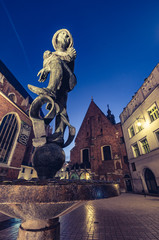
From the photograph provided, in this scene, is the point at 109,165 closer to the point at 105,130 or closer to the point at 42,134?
the point at 105,130

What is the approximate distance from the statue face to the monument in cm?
44

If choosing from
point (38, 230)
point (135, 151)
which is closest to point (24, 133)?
point (135, 151)

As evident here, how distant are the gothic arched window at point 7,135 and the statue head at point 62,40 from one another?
1516 cm

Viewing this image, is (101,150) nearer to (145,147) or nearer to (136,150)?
(136,150)

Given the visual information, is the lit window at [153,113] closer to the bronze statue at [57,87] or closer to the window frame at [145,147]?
the window frame at [145,147]

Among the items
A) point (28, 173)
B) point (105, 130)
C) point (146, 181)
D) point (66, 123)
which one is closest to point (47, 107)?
point (66, 123)

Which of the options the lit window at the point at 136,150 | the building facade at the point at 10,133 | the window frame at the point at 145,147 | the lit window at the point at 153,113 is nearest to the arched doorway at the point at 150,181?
the window frame at the point at 145,147

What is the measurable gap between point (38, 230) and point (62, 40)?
3.72 meters

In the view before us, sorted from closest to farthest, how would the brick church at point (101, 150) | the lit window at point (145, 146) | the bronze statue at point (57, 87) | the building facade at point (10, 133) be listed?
1. the bronze statue at point (57, 87)
2. the lit window at point (145, 146)
3. the building facade at point (10, 133)
4. the brick church at point (101, 150)

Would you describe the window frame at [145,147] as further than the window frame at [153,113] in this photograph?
Yes

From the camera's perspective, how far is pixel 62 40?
2895 millimetres

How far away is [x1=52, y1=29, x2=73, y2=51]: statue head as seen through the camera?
2906 mm

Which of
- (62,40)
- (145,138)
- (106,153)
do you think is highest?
(145,138)

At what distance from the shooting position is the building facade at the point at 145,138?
10.9m
